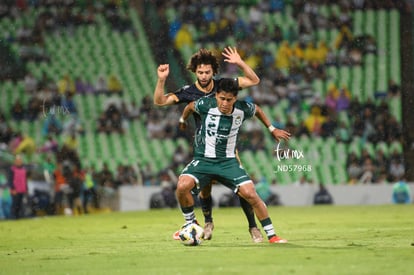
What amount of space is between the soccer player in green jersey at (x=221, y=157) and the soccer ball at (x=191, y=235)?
137 millimetres

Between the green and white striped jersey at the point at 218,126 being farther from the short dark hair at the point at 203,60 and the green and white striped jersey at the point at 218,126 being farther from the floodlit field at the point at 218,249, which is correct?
the floodlit field at the point at 218,249

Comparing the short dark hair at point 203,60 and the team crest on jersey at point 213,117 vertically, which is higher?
the short dark hair at point 203,60

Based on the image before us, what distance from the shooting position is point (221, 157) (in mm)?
11656

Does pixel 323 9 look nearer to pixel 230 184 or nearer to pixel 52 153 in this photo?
pixel 52 153

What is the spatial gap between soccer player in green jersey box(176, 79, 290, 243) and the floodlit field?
1.85 ft

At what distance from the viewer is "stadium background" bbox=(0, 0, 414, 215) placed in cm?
2708

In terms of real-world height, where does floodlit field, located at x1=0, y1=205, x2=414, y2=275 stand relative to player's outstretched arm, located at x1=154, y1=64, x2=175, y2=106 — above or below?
below

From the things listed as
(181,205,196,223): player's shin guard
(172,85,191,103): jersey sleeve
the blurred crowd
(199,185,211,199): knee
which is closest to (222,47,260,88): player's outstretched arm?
(172,85,191,103): jersey sleeve

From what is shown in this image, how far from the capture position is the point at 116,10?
31562 mm

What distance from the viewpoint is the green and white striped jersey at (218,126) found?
1156 centimetres

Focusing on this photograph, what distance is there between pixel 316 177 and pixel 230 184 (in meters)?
15.4

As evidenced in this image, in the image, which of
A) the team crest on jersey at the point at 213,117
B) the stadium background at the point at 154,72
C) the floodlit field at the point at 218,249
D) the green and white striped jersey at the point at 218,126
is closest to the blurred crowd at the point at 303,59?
the stadium background at the point at 154,72

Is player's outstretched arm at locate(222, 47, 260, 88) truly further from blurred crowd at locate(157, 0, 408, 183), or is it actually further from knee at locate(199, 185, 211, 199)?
blurred crowd at locate(157, 0, 408, 183)

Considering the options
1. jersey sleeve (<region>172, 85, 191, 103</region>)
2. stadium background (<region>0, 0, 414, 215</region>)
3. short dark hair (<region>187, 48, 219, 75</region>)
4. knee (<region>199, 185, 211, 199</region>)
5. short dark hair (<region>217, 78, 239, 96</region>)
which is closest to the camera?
short dark hair (<region>217, 78, 239, 96</region>)
